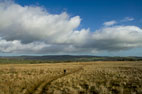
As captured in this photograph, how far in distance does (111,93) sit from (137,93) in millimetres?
2048

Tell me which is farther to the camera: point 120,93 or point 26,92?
point 26,92

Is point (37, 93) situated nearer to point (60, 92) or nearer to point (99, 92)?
point (60, 92)

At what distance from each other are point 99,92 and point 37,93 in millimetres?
5213

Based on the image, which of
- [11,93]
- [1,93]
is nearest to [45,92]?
[11,93]

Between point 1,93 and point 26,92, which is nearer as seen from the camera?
point 1,93

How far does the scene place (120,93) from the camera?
11.0 metres

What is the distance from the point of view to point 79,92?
11.5 m

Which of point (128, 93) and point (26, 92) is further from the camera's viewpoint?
point (26, 92)

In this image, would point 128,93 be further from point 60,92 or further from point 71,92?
point 60,92

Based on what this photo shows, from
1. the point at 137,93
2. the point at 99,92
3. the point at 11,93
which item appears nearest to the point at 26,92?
the point at 11,93

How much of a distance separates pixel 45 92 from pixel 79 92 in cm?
294

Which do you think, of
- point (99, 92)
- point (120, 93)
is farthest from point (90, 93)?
point (120, 93)

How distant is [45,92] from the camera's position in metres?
11.5

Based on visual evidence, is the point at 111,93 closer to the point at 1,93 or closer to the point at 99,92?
the point at 99,92
